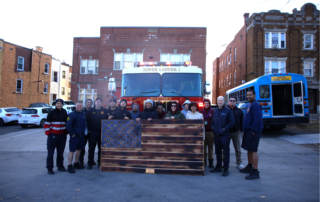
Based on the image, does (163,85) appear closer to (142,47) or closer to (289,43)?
(142,47)

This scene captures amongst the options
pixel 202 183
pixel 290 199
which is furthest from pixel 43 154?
pixel 290 199

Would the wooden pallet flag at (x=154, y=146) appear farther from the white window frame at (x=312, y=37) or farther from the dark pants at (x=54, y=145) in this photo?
the white window frame at (x=312, y=37)

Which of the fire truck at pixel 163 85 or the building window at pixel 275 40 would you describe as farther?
the building window at pixel 275 40

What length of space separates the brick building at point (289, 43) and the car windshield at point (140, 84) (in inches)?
782

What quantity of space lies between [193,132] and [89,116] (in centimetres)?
279

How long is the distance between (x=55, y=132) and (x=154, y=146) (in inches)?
97.3

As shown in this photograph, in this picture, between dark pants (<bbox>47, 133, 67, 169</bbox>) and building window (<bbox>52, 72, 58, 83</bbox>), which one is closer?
dark pants (<bbox>47, 133, 67, 169</bbox>)

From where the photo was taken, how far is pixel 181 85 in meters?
7.53

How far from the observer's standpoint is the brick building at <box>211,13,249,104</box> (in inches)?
1071

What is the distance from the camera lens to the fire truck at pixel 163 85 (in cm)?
735

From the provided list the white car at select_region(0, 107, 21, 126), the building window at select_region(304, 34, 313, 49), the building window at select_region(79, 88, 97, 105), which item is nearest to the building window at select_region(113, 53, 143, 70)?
the building window at select_region(79, 88, 97, 105)

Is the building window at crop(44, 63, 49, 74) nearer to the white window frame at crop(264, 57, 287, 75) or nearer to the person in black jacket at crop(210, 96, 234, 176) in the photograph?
the white window frame at crop(264, 57, 287, 75)

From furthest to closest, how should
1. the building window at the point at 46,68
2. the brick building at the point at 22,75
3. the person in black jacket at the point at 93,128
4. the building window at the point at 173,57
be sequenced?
the building window at the point at 46,68
the brick building at the point at 22,75
the building window at the point at 173,57
the person in black jacket at the point at 93,128

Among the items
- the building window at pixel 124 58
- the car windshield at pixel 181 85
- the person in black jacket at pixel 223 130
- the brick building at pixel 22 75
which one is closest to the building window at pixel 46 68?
the brick building at pixel 22 75
